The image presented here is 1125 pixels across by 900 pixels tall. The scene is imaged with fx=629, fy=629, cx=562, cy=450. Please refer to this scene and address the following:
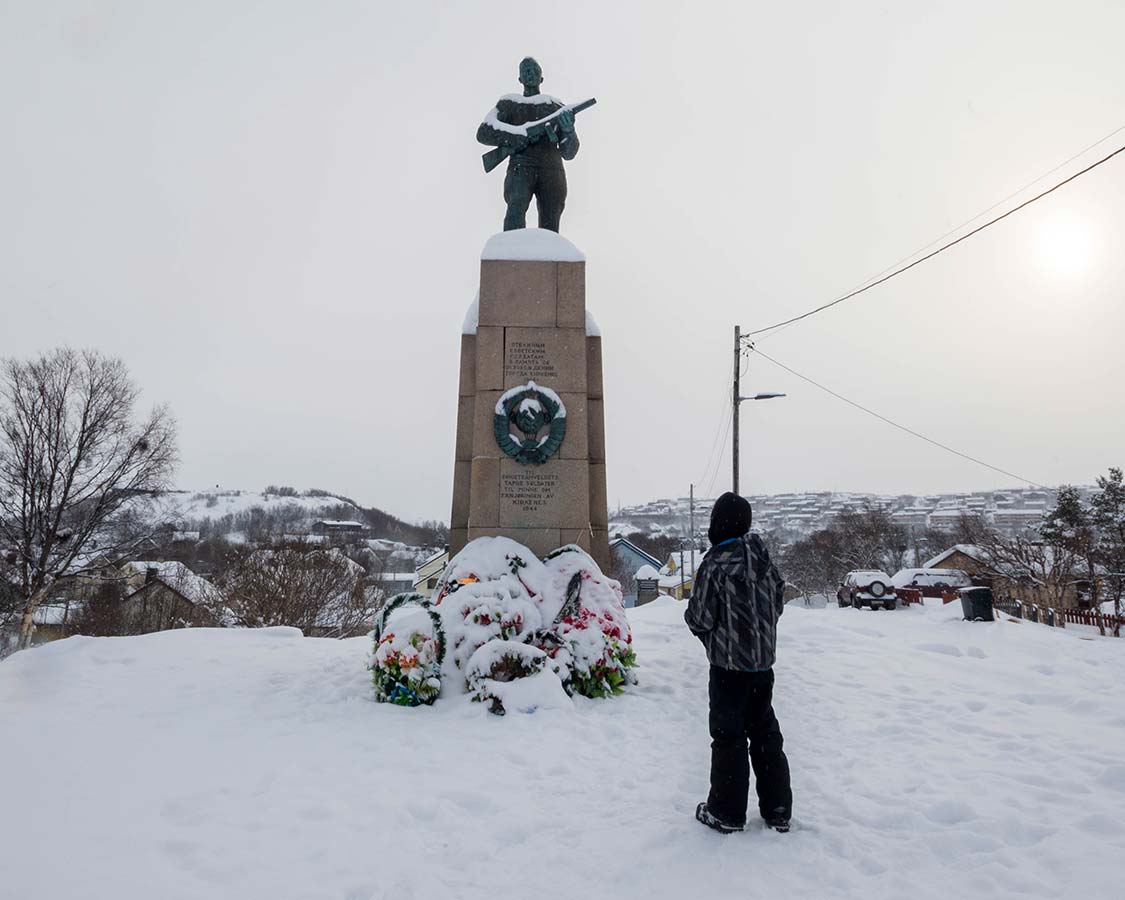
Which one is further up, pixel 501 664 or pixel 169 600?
pixel 501 664

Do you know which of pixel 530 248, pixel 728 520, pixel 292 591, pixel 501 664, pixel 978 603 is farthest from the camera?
pixel 292 591

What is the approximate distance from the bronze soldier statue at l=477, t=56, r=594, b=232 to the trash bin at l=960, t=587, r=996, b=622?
1110 cm

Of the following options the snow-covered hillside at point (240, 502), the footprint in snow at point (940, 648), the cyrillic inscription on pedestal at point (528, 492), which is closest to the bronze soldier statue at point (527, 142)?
the cyrillic inscription on pedestal at point (528, 492)

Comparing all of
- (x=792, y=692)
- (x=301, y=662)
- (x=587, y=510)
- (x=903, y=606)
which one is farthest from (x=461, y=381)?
(x=903, y=606)

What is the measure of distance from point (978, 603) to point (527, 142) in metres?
12.1

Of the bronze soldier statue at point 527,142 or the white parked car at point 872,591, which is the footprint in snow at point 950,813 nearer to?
the bronze soldier statue at point 527,142

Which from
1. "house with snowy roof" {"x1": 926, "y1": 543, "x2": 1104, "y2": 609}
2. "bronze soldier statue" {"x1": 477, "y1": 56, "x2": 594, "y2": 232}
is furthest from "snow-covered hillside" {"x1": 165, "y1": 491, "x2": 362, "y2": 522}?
"bronze soldier statue" {"x1": 477, "y1": 56, "x2": 594, "y2": 232}

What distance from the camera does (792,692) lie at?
6.03 metres

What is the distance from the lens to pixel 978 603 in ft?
41.3

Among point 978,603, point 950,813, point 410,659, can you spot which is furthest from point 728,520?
point 978,603

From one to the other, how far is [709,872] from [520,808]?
1.10m

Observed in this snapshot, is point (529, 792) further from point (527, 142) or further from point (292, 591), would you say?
point (292, 591)

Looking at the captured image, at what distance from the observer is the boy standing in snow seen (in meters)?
3.08

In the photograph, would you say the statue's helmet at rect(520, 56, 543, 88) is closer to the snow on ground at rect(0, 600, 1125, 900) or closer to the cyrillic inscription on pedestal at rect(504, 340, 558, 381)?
the cyrillic inscription on pedestal at rect(504, 340, 558, 381)
